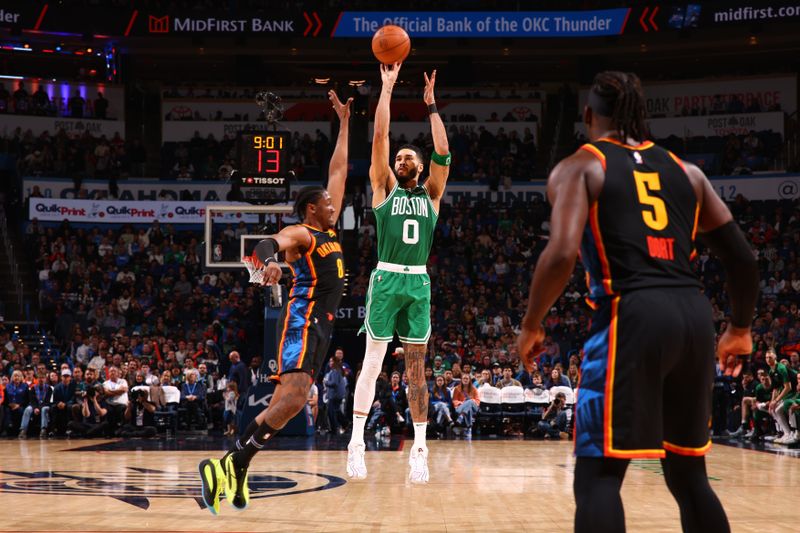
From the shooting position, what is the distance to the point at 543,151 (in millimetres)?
30109

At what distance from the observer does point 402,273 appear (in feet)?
24.3

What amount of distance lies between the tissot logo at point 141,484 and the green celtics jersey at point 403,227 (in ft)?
6.82

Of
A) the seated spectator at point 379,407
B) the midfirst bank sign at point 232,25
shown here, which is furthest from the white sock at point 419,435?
the midfirst bank sign at point 232,25

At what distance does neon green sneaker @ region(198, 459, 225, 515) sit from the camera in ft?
18.9

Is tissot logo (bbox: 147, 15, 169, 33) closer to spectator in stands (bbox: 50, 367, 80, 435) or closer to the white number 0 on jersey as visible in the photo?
spectator in stands (bbox: 50, 367, 80, 435)

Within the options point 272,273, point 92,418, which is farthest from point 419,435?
point 92,418

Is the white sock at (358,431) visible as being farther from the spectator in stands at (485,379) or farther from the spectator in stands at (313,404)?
the spectator in stands at (485,379)

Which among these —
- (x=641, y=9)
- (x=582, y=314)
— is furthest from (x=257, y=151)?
(x=641, y=9)

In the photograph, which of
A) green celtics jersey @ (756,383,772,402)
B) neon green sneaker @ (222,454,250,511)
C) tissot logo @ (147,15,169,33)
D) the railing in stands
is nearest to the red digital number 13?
green celtics jersey @ (756,383,772,402)

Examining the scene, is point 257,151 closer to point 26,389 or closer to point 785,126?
point 26,389

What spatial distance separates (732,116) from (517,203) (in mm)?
7474

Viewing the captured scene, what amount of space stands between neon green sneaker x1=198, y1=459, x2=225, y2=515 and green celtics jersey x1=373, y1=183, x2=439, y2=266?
7.62 feet

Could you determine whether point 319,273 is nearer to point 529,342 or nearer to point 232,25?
point 529,342

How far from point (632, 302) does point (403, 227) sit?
14.2 feet
